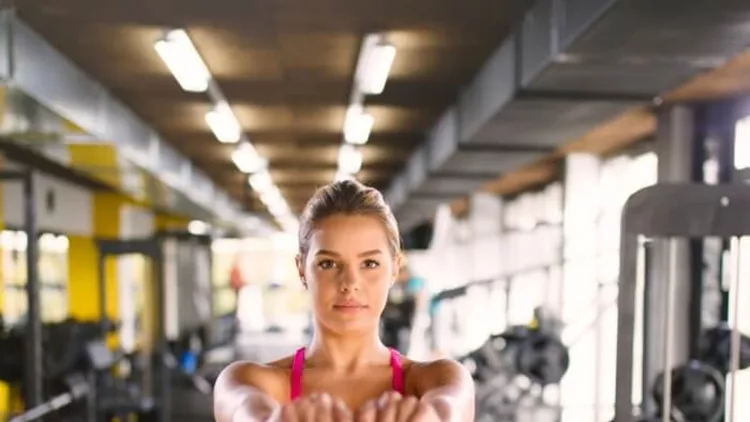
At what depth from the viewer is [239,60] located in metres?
5.03

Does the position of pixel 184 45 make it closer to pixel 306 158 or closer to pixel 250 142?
pixel 250 142

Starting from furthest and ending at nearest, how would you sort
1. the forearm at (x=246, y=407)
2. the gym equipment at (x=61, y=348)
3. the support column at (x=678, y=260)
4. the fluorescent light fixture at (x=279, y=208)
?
the fluorescent light fixture at (x=279, y=208)
the gym equipment at (x=61, y=348)
the support column at (x=678, y=260)
the forearm at (x=246, y=407)

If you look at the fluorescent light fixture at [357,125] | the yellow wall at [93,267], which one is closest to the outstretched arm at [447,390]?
the fluorescent light fixture at [357,125]

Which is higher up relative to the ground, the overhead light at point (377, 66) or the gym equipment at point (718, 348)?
the overhead light at point (377, 66)

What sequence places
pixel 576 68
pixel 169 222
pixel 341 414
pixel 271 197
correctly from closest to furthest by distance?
pixel 341 414 < pixel 576 68 < pixel 271 197 < pixel 169 222

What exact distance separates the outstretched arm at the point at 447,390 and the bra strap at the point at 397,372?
0.03m

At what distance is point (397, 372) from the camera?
126 cm

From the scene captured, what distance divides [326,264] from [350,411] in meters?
0.29

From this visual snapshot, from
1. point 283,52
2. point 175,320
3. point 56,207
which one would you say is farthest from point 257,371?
point 175,320

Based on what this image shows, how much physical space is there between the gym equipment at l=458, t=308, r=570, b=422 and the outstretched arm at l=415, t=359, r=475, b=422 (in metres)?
4.82

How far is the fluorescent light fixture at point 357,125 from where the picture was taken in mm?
6493

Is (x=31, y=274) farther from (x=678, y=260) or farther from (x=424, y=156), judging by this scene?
(x=678, y=260)

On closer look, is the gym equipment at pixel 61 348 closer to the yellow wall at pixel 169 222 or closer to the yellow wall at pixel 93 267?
the yellow wall at pixel 93 267

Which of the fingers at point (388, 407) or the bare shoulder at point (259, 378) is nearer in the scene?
the fingers at point (388, 407)
